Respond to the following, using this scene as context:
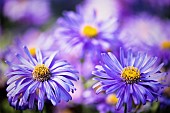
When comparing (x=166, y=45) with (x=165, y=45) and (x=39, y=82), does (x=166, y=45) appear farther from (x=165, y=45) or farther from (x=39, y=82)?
(x=39, y=82)

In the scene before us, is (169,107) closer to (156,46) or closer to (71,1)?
(156,46)

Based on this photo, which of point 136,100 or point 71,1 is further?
point 71,1

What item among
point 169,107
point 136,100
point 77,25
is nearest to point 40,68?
point 136,100

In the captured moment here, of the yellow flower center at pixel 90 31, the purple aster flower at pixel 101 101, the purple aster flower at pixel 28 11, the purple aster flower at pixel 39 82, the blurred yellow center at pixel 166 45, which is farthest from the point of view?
the purple aster flower at pixel 28 11

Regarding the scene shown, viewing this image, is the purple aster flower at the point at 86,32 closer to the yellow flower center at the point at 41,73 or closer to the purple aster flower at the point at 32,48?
the purple aster flower at the point at 32,48

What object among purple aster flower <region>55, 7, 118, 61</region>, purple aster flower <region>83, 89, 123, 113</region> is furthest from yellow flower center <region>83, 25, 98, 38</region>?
purple aster flower <region>83, 89, 123, 113</region>

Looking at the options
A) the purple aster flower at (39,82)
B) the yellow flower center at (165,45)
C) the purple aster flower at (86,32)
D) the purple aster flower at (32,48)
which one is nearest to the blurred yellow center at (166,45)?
the yellow flower center at (165,45)

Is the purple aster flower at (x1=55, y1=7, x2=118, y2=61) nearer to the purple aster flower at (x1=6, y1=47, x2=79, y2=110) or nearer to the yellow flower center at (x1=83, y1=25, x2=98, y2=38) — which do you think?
the yellow flower center at (x1=83, y1=25, x2=98, y2=38)
